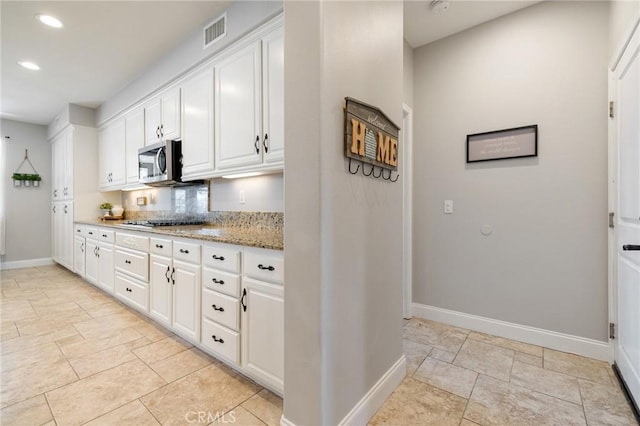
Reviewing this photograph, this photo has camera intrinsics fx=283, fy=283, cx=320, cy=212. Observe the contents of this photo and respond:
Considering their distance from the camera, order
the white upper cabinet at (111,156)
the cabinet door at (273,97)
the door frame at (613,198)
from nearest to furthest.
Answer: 1. the door frame at (613,198)
2. the cabinet door at (273,97)
3. the white upper cabinet at (111,156)

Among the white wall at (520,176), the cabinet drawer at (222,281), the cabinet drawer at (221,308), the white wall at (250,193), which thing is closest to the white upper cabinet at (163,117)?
the white wall at (250,193)

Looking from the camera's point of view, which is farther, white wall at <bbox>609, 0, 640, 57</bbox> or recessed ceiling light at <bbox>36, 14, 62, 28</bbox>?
recessed ceiling light at <bbox>36, 14, 62, 28</bbox>

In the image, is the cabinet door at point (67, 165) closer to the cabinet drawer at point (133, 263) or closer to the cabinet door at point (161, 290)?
the cabinet drawer at point (133, 263)

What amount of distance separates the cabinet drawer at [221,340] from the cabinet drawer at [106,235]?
6.53ft

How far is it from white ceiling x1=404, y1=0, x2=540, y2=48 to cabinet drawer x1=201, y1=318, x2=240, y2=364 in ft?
8.94

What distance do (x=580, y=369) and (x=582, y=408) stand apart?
0.49 metres

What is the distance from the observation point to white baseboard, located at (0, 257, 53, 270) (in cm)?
491

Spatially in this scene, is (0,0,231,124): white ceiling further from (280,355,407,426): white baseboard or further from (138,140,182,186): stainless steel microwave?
(280,355,407,426): white baseboard

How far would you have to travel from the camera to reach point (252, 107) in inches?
86.7

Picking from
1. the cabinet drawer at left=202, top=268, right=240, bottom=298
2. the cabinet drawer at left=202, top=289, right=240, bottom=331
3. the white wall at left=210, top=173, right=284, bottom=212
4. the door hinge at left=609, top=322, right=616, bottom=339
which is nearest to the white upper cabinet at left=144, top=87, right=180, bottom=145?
the white wall at left=210, top=173, right=284, bottom=212

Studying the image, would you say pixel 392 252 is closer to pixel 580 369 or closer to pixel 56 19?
pixel 580 369

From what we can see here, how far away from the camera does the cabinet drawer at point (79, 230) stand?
3958mm

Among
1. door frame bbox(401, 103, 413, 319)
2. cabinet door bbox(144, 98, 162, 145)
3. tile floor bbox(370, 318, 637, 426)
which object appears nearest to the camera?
tile floor bbox(370, 318, 637, 426)

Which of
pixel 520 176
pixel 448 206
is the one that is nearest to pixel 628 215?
pixel 520 176
